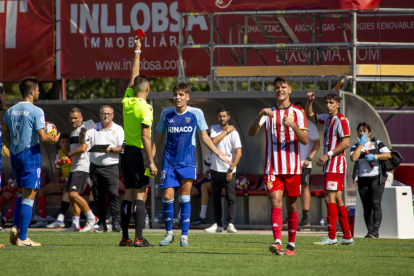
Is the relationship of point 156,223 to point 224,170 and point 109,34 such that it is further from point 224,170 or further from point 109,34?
point 109,34

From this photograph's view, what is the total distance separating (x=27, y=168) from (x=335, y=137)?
159 inches

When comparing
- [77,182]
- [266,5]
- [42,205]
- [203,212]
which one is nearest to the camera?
[77,182]

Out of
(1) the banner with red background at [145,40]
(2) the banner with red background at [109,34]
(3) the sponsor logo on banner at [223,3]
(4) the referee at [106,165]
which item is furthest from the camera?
(2) the banner with red background at [109,34]

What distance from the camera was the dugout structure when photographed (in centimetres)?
1142

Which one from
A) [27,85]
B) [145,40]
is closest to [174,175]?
[27,85]

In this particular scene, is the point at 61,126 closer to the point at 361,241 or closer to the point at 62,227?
the point at 62,227

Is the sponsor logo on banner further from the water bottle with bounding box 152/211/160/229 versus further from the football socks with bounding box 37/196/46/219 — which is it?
the football socks with bounding box 37/196/46/219

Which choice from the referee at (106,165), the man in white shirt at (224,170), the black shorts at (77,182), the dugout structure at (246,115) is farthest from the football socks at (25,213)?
the dugout structure at (246,115)

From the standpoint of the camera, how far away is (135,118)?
7.43 meters

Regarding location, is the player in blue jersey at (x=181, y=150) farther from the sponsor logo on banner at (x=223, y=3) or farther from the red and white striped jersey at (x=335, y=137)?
the sponsor logo on banner at (x=223, y=3)

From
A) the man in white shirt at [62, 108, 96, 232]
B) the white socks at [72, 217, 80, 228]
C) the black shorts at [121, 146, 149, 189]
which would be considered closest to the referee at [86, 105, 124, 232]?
the man in white shirt at [62, 108, 96, 232]

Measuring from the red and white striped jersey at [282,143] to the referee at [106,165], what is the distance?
4.41m

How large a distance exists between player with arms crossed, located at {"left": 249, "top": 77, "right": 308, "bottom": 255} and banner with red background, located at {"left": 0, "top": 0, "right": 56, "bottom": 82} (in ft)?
31.9

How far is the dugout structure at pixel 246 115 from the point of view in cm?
1142
